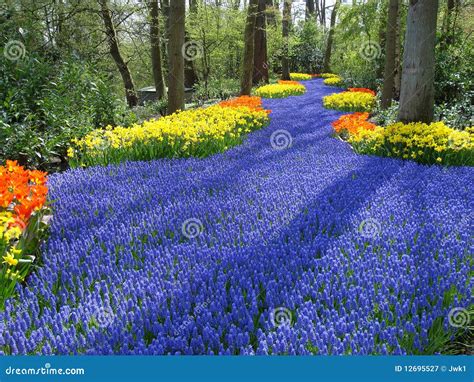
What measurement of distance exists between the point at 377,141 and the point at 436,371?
5.99 meters

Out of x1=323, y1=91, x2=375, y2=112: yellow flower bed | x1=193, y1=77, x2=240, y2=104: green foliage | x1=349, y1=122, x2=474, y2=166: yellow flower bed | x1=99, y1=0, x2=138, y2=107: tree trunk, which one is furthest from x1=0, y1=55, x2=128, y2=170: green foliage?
x1=193, y1=77, x2=240, y2=104: green foliage

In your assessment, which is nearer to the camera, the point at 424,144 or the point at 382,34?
the point at 424,144

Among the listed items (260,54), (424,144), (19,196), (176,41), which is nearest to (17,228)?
(19,196)

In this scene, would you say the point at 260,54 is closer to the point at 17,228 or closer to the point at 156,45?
the point at 156,45

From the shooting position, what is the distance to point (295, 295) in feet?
9.03

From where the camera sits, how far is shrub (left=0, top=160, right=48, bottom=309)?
9.79 feet

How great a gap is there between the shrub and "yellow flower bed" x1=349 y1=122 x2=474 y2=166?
5.41 meters

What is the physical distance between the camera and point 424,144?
264 inches

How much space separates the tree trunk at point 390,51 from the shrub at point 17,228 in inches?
440

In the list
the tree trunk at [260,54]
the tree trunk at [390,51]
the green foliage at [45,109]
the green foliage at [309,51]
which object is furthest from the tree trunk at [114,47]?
the green foliage at [309,51]

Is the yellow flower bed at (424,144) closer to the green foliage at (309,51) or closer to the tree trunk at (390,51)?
the tree trunk at (390,51)

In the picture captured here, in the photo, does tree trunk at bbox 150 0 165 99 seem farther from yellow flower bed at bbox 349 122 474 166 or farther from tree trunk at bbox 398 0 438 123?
yellow flower bed at bbox 349 122 474 166

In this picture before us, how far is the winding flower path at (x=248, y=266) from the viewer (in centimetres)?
239

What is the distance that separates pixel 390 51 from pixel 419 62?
519 cm
